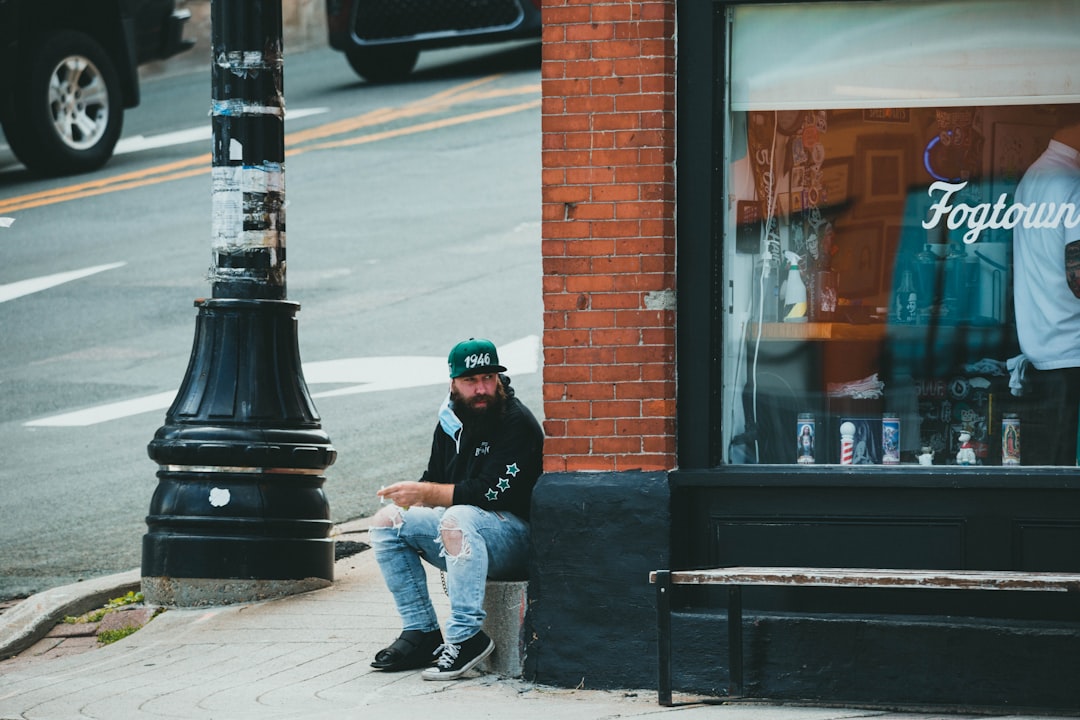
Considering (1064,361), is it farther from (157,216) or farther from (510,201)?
(157,216)

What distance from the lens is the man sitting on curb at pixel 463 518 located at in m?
6.78

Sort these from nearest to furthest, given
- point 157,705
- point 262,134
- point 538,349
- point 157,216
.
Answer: point 157,705, point 262,134, point 538,349, point 157,216

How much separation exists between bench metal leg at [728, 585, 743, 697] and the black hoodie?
100 cm

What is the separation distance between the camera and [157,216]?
54.5 feet

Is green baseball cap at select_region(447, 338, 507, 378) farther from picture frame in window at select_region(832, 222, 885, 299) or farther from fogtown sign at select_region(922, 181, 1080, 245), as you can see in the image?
fogtown sign at select_region(922, 181, 1080, 245)

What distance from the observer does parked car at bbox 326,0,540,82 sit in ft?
63.7

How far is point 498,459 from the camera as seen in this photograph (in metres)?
6.93

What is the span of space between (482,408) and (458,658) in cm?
98

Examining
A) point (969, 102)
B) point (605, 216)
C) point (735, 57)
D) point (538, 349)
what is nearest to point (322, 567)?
point (605, 216)

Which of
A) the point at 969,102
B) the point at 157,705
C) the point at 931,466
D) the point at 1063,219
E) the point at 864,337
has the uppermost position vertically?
the point at 969,102

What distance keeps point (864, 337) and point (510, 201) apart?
1003cm

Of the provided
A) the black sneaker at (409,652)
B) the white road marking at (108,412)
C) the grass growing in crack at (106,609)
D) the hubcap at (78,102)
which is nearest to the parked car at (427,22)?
the hubcap at (78,102)

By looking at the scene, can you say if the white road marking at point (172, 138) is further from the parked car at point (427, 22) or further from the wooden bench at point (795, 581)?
the wooden bench at point (795, 581)

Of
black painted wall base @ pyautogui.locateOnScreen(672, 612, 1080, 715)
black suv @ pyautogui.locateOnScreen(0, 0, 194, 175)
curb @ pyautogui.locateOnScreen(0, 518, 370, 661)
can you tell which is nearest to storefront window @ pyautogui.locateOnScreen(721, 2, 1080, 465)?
black painted wall base @ pyautogui.locateOnScreen(672, 612, 1080, 715)
